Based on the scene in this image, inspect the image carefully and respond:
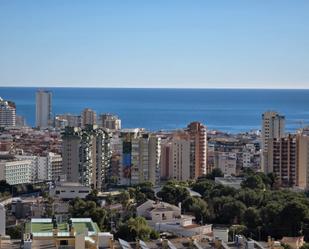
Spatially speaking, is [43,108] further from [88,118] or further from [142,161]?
[142,161]

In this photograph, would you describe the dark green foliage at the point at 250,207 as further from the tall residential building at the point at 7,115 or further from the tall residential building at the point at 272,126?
the tall residential building at the point at 7,115

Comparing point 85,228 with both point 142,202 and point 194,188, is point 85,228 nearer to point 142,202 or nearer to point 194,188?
point 142,202

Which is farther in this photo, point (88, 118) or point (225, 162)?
point (88, 118)

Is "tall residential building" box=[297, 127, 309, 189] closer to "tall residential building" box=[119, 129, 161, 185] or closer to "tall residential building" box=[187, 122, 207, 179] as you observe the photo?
"tall residential building" box=[187, 122, 207, 179]

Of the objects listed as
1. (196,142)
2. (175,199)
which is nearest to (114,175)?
(196,142)

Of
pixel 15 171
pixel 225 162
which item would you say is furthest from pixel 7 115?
pixel 15 171

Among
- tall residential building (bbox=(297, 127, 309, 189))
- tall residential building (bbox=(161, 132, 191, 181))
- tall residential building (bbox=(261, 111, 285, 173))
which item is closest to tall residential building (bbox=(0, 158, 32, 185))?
tall residential building (bbox=(161, 132, 191, 181))
